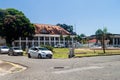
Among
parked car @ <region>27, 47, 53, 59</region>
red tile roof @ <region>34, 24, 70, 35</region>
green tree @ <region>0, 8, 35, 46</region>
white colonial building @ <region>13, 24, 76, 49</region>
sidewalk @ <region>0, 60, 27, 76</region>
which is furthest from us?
red tile roof @ <region>34, 24, 70, 35</region>

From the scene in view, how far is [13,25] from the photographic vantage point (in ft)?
261

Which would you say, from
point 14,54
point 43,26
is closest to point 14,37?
point 14,54

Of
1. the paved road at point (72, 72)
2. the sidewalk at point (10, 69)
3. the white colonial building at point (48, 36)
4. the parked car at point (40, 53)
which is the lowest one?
the sidewalk at point (10, 69)

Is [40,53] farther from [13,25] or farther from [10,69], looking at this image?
[13,25]

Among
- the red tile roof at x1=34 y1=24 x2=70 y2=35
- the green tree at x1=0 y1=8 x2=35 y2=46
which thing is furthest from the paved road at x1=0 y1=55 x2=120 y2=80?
the red tile roof at x1=34 y1=24 x2=70 y2=35

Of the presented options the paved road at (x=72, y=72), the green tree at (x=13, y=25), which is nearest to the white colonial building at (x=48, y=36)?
the green tree at (x=13, y=25)

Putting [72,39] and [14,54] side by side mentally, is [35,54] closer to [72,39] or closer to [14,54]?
[14,54]

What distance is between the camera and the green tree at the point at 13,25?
7969 cm

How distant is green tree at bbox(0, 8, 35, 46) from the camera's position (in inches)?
3137

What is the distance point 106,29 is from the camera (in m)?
59.1

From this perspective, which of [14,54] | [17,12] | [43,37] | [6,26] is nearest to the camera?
[14,54]

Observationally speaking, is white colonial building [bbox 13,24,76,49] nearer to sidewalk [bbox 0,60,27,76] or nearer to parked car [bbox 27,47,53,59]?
parked car [bbox 27,47,53,59]

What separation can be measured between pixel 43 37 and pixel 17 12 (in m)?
32.5

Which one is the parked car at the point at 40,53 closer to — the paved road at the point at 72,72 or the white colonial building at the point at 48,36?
the paved road at the point at 72,72
